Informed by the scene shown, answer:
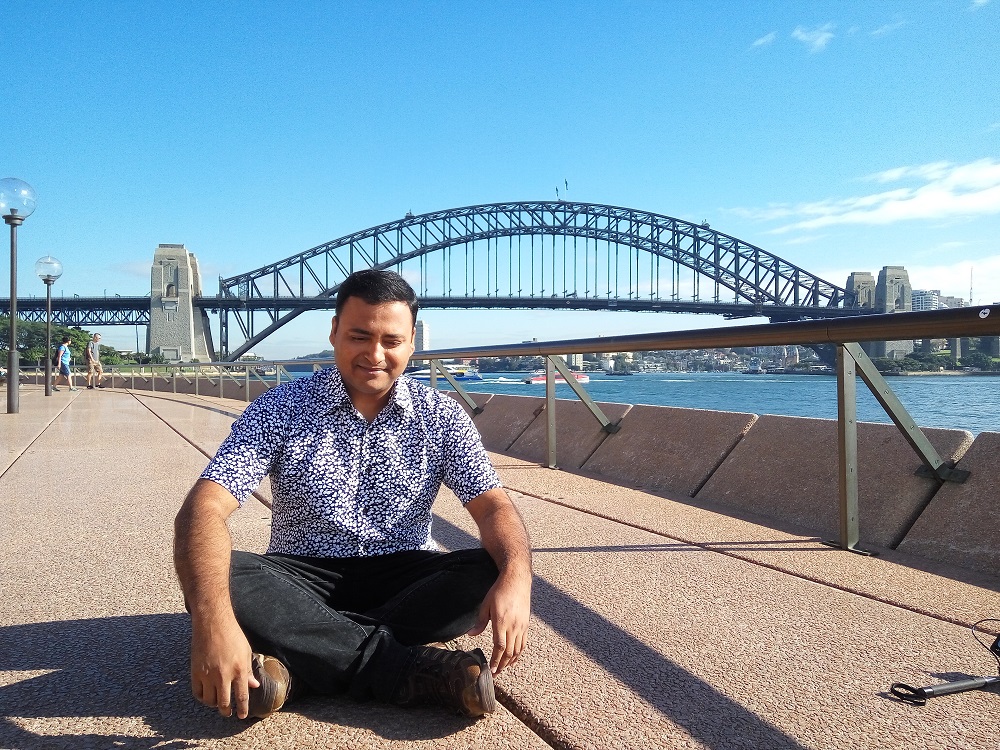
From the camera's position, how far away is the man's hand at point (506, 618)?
4.15ft

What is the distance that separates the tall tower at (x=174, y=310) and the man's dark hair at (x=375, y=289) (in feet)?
191

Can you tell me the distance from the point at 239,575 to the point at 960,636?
1.39 meters

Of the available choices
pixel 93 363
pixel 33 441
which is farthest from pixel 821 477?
pixel 93 363

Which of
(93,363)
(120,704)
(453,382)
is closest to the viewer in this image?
(120,704)

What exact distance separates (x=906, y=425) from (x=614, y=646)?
3.99ft

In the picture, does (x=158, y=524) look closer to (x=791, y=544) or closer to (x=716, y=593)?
(x=716, y=593)

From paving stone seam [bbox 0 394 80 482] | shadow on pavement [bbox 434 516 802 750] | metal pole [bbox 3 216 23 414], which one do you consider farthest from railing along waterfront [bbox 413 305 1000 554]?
metal pole [bbox 3 216 23 414]

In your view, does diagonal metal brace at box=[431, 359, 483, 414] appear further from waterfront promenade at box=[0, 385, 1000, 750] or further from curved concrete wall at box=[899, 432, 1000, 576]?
curved concrete wall at box=[899, 432, 1000, 576]

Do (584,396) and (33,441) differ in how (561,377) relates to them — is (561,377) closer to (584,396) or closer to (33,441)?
(584,396)

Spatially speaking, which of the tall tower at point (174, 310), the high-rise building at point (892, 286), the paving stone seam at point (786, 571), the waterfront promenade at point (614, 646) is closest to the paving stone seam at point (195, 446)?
the waterfront promenade at point (614, 646)

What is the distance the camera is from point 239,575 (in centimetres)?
134

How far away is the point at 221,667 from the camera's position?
3.69 ft

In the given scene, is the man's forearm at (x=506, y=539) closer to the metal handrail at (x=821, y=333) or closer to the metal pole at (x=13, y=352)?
the metal handrail at (x=821, y=333)

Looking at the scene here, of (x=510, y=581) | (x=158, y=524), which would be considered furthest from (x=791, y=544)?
(x=158, y=524)
